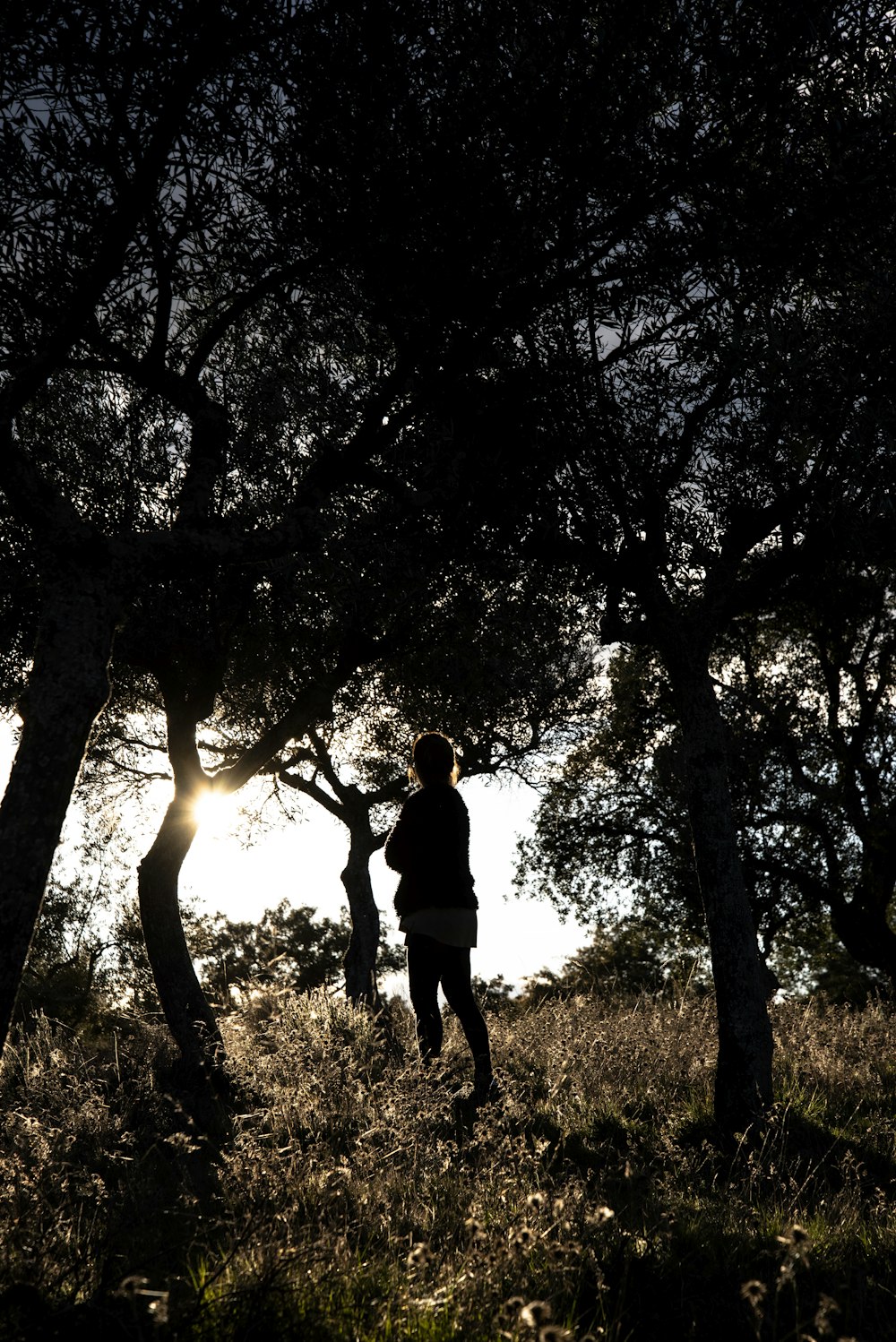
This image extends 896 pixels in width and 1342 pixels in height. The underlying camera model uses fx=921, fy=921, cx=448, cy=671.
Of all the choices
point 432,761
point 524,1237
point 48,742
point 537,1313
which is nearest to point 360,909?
point 432,761

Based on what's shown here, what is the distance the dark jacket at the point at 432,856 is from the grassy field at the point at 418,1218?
1.35 metres

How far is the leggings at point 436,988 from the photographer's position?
753 centimetres

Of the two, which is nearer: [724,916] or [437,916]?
[437,916]

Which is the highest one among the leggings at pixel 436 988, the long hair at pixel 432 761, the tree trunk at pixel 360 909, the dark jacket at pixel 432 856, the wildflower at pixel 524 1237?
the tree trunk at pixel 360 909

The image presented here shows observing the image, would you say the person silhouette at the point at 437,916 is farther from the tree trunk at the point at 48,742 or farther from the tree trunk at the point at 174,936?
the tree trunk at the point at 174,936

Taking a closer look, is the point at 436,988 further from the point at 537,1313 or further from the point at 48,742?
the point at 537,1313

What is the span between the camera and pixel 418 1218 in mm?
4172

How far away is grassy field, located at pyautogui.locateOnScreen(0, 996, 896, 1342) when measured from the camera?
3260mm

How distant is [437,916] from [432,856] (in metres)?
0.49

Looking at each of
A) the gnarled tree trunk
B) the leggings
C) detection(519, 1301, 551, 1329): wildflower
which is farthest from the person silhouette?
the gnarled tree trunk

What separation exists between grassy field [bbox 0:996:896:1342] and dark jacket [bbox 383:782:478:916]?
1347 millimetres

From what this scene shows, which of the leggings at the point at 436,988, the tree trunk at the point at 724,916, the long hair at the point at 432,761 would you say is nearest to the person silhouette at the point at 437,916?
the leggings at the point at 436,988

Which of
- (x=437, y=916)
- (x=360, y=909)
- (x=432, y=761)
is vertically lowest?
(x=437, y=916)

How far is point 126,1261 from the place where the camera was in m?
4.18
